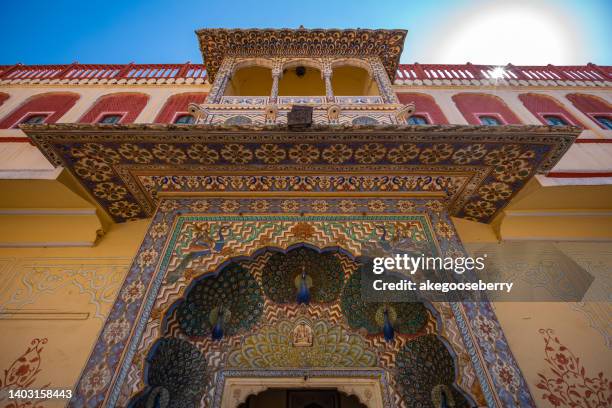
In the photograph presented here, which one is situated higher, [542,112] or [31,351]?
[542,112]

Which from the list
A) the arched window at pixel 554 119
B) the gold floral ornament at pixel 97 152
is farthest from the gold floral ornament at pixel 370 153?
the arched window at pixel 554 119

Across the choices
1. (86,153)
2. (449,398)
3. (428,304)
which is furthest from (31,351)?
(449,398)

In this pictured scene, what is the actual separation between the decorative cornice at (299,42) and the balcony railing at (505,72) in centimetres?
130

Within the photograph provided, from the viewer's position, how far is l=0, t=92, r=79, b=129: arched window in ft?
20.4

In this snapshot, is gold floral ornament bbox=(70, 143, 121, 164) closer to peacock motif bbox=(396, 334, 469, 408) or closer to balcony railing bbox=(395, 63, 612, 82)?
peacock motif bbox=(396, 334, 469, 408)

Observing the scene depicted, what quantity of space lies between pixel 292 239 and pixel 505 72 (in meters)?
7.47

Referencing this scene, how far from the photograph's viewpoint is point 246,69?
6762mm

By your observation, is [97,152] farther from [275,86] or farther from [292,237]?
[275,86]

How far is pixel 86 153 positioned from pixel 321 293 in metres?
3.59

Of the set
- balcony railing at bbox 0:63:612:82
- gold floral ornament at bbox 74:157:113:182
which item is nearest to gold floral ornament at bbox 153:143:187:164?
gold floral ornament at bbox 74:157:113:182

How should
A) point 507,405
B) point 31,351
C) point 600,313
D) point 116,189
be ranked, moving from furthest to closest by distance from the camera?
1. point 116,189
2. point 600,313
3. point 31,351
4. point 507,405

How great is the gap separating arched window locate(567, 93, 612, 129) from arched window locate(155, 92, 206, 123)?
8.57m

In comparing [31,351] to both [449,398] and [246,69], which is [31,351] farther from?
[246,69]

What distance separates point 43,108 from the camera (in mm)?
6652
